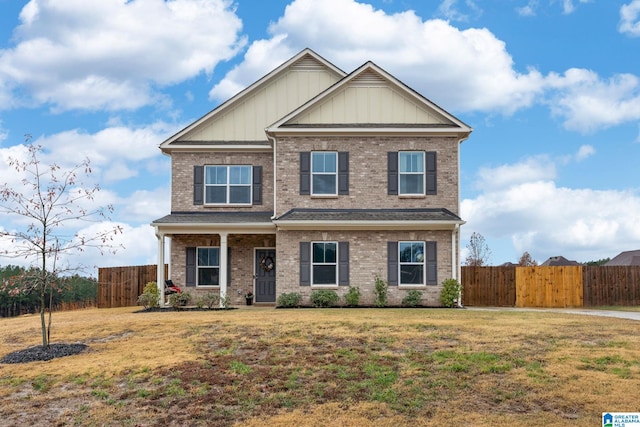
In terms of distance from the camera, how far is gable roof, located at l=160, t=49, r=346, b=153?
25062 millimetres

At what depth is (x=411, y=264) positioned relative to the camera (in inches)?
893

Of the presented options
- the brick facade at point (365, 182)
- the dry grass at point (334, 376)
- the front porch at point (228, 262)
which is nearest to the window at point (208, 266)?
the front porch at point (228, 262)

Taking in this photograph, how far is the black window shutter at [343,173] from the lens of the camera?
23.1 m

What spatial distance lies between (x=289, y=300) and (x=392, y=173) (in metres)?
5.98

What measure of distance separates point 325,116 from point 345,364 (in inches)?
528

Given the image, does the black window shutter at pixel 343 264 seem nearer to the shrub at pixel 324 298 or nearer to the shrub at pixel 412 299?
the shrub at pixel 324 298

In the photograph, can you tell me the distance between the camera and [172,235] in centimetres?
2462

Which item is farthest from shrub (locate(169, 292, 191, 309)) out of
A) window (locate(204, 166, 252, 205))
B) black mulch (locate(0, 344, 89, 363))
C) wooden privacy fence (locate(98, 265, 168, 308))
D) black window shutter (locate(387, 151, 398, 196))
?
black window shutter (locate(387, 151, 398, 196))

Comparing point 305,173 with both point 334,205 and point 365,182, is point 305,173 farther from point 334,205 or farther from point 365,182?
point 365,182

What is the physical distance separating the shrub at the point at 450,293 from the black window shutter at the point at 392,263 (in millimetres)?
1714

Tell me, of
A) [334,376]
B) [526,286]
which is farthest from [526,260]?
[334,376]

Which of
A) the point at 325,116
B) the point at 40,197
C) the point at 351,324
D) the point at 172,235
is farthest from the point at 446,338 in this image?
the point at 172,235

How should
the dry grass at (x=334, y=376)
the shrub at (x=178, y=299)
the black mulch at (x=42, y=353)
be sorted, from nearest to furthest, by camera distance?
the dry grass at (x=334, y=376), the black mulch at (x=42, y=353), the shrub at (x=178, y=299)

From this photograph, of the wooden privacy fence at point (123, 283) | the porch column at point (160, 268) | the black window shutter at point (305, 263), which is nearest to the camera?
the black window shutter at point (305, 263)
